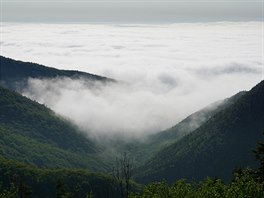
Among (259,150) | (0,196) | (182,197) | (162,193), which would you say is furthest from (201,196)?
(0,196)

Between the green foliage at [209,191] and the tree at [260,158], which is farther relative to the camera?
the tree at [260,158]

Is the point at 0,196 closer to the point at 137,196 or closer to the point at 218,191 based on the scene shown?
the point at 137,196

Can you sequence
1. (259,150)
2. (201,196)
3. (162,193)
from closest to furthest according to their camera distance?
(201,196), (162,193), (259,150)

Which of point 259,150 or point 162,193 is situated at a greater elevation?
point 259,150

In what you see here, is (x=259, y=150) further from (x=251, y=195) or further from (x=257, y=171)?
(x=251, y=195)

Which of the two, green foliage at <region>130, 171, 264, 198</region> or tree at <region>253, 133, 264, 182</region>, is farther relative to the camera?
tree at <region>253, 133, 264, 182</region>

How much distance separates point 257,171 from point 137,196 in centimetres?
3538

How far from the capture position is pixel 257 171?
12481 cm

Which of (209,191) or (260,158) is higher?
(260,158)

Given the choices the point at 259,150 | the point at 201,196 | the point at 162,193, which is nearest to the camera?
the point at 201,196

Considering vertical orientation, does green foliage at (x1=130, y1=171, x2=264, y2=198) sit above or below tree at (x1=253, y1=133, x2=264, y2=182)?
below

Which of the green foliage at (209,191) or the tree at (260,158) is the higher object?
the tree at (260,158)

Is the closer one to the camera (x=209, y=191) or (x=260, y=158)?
(x=209, y=191)

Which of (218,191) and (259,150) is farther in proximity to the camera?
(259,150)
